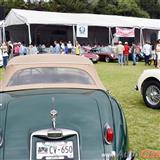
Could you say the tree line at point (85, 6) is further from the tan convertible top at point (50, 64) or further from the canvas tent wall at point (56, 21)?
the tan convertible top at point (50, 64)

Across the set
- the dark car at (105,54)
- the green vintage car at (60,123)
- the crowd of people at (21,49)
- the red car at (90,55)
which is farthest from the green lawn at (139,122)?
the dark car at (105,54)

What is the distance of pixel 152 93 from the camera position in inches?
408

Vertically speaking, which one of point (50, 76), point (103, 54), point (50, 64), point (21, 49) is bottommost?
point (103, 54)

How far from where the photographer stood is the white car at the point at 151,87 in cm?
1017

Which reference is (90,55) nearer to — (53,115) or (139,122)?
(139,122)

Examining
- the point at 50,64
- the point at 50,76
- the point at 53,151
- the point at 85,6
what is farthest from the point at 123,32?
the point at 53,151

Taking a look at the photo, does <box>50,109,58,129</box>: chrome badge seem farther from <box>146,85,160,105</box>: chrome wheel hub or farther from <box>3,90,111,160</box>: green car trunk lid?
<box>146,85,160,105</box>: chrome wheel hub

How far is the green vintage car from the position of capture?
4.42 meters

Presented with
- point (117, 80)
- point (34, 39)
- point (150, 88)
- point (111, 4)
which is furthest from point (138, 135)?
point (111, 4)

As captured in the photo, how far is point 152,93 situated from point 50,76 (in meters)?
4.91

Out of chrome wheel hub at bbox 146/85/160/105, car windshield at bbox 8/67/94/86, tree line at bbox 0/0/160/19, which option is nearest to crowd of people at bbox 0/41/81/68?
chrome wheel hub at bbox 146/85/160/105

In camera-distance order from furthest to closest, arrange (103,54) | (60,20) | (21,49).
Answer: (60,20)
(103,54)
(21,49)

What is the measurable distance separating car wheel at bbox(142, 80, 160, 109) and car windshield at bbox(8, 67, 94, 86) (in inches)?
170

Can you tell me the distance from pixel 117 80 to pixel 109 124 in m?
13.2
